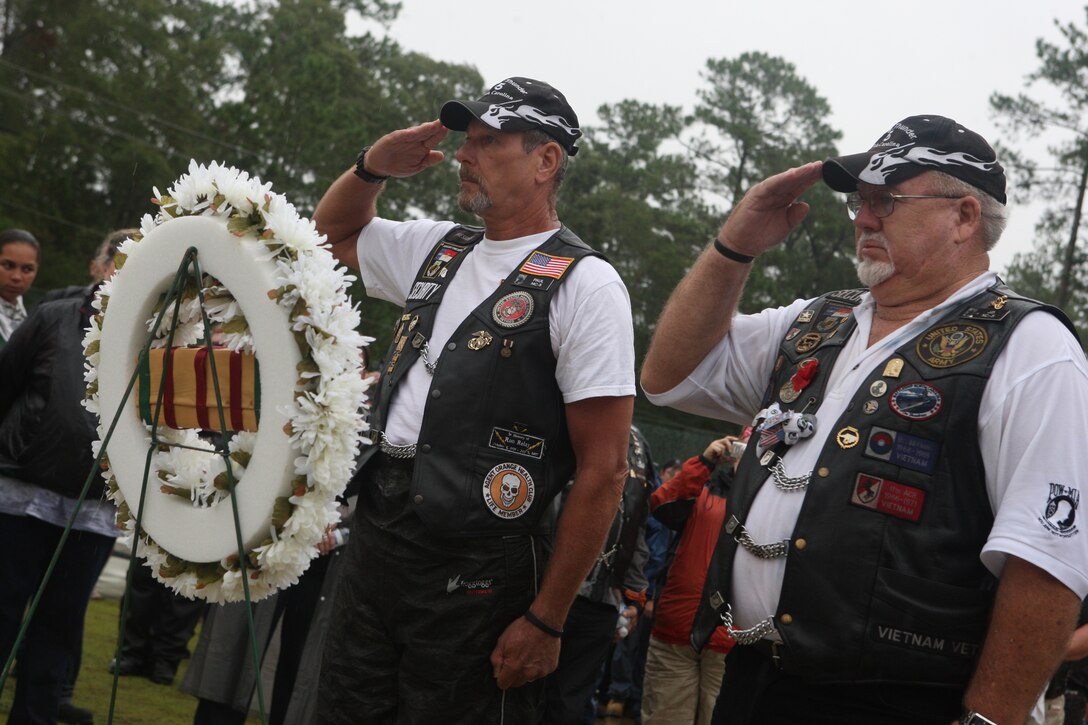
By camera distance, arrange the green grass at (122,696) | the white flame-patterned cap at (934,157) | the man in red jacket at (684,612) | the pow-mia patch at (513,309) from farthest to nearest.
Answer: the man in red jacket at (684,612) < the green grass at (122,696) < the pow-mia patch at (513,309) < the white flame-patterned cap at (934,157)

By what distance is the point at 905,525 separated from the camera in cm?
256

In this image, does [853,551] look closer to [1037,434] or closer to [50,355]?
[1037,434]

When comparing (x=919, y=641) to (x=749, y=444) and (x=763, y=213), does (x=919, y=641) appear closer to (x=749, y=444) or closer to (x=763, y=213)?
(x=749, y=444)

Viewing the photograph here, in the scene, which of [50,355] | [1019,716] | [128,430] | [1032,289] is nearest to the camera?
[1019,716]

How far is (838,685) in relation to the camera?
2.62 meters

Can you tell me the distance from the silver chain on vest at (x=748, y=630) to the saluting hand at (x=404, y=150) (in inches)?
69.9

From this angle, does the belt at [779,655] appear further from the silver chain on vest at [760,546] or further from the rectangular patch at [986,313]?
the rectangular patch at [986,313]

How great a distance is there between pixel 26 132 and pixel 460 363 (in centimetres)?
2921

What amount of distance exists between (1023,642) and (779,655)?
53 cm

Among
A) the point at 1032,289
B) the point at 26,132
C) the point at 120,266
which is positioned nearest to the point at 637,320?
the point at 1032,289

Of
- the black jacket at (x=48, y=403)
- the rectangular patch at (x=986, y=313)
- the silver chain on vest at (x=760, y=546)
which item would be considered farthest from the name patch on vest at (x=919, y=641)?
the black jacket at (x=48, y=403)

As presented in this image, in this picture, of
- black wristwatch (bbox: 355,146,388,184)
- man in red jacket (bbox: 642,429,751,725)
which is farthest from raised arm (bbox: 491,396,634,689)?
man in red jacket (bbox: 642,429,751,725)

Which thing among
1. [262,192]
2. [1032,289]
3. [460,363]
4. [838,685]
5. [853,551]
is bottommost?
[838,685]

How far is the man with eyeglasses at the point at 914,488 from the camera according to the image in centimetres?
246
